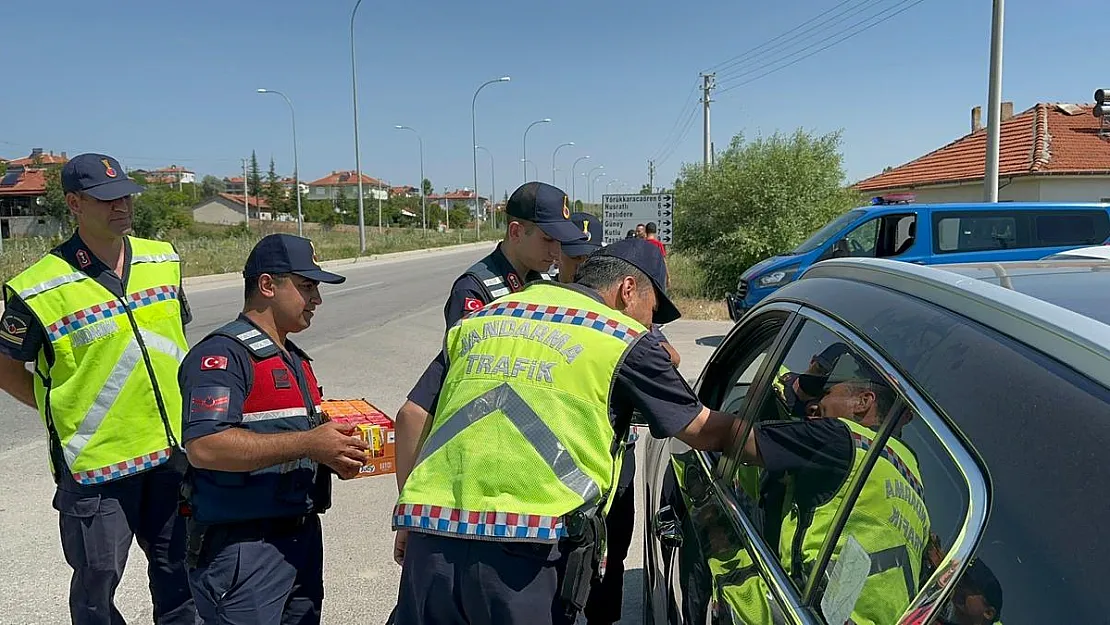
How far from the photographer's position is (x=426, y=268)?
28922mm

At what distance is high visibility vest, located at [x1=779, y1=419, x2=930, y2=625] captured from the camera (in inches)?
48.4

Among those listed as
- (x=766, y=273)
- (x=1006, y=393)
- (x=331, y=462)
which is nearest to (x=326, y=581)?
(x=331, y=462)

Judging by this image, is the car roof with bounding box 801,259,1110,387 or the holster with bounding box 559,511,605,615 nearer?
the car roof with bounding box 801,259,1110,387

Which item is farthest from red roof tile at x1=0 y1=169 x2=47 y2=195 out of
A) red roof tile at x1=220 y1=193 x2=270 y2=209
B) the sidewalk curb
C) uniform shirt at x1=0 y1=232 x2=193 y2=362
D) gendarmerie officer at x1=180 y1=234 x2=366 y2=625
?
gendarmerie officer at x1=180 y1=234 x2=366 y2=625

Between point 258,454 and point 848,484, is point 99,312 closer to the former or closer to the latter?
point 258,454

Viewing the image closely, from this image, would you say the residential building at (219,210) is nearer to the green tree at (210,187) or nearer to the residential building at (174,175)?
the green tree at (210,187)

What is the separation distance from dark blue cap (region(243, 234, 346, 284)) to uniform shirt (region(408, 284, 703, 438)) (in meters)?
1.14

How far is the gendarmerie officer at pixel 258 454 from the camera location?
226 centimetres

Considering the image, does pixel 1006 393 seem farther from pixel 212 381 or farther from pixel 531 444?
pixel 212 381

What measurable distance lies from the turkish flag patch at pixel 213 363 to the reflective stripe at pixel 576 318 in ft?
2.89

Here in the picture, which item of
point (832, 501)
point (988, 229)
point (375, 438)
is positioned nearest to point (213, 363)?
point (375, 438)

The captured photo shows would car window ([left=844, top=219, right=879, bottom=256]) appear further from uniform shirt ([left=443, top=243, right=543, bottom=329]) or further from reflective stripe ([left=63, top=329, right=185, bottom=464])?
reflective stripe ([left=63, top=329, right=185, bottom=464])

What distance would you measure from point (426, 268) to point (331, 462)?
27.0 m

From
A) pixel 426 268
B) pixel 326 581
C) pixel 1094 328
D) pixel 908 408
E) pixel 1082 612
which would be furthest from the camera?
pixel 426 268
